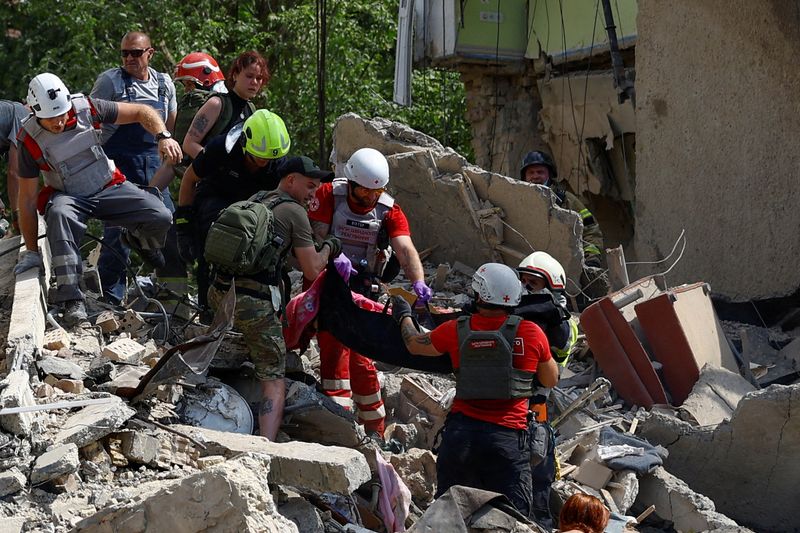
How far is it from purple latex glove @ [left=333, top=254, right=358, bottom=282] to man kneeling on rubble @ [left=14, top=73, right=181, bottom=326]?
51.4 inches

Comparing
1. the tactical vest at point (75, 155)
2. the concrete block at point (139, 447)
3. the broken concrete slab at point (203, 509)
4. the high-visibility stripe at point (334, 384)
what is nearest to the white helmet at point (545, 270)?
the high-visibility stripe at point (334, 384)

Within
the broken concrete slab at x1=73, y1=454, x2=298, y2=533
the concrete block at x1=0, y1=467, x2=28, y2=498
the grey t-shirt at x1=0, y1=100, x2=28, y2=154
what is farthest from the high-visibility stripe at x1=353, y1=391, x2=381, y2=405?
the grey t-shirt at x1=0, y1=100, x2=28, y2=154

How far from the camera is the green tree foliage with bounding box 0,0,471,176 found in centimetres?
1612

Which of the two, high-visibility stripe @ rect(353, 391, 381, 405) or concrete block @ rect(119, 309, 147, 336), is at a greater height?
concrete block @ rect(119, 309, 147, 336)

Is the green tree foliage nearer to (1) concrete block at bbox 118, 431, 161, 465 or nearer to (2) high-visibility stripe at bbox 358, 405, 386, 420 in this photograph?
(2) high-visibility stripe at bbox 358, 405, 386, 420

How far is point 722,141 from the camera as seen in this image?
31.8 ft

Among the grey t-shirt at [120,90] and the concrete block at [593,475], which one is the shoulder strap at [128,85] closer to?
the grey t-shirt at [120,90]

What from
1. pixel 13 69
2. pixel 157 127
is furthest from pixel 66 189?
pixel 13 69

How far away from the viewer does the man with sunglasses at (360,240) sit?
6391 millimetres

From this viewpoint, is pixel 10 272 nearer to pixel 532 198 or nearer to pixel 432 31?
pixel 532 198

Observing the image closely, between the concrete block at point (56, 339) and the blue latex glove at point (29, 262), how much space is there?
2.13ft

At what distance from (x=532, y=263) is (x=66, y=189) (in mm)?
2927

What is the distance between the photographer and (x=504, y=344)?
5.14 meters

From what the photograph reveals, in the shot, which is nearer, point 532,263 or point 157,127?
point 532,263
